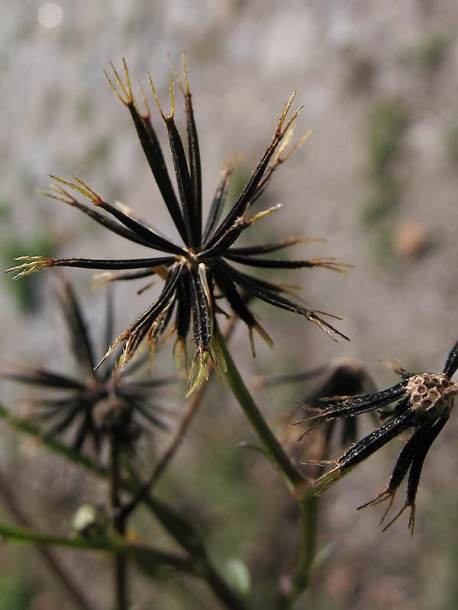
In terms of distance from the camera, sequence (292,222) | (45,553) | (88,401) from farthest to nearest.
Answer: (292,222)
(45,553)
(88,401)

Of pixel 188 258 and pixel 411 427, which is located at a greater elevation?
pixel 188 258

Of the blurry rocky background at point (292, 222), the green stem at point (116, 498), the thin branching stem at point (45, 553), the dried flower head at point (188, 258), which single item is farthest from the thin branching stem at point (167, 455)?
the blurry rocky background at point (292, 222)

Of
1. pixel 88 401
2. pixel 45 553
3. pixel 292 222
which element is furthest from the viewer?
pixel 292 222

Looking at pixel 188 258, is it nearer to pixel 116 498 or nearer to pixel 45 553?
pixel 116 498

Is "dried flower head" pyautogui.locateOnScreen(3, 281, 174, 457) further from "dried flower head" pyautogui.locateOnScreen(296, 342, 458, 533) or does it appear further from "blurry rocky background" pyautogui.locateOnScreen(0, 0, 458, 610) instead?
"blurry rocky background" pyautogui.locateOnScreen(0, 0, 458, 610)

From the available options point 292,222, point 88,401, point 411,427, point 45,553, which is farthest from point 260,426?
point 292,222

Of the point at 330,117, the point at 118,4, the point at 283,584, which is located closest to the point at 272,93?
the point at 330,117

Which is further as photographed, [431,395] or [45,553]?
[45,553]

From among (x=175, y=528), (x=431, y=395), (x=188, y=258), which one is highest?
(x=188, y=258)
